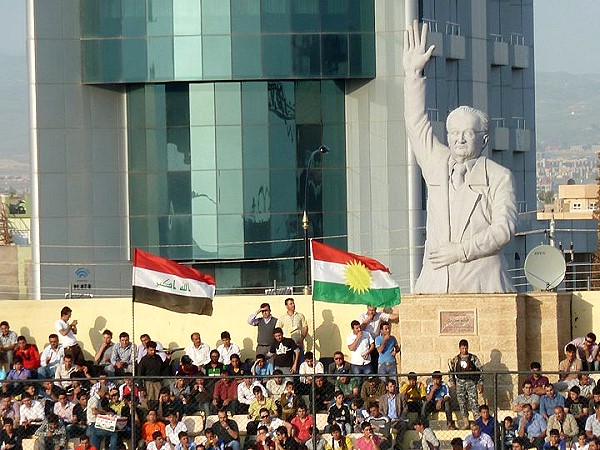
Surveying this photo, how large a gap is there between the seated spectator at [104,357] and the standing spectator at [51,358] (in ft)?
1.86

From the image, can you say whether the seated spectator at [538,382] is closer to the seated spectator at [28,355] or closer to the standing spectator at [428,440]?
Answer: the standing spectator at [428,440]

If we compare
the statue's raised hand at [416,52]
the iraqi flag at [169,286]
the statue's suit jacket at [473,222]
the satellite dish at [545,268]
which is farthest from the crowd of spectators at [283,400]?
the statue's raised hand at [416,52]

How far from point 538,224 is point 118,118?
1808 cm

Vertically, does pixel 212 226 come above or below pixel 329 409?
above

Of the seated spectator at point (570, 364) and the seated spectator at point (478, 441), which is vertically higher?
the seated spectator at point (570, 364)

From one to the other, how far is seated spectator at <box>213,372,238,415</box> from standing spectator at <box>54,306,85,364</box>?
10.7 ft

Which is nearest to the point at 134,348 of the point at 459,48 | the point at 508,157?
the point at 459,48

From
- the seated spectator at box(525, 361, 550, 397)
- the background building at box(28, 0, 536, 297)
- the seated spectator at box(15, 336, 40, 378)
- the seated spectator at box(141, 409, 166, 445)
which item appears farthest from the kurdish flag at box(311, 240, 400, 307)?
the background building at box(28, 0, 536, 297)

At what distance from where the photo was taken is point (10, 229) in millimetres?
100062

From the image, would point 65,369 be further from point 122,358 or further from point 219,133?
point 219,133

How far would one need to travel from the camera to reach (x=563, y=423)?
88.1ft

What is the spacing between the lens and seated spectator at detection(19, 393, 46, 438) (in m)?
28.4

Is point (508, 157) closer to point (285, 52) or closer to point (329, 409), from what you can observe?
point (285, 52)

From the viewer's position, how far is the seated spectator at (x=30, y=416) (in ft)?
93.3
